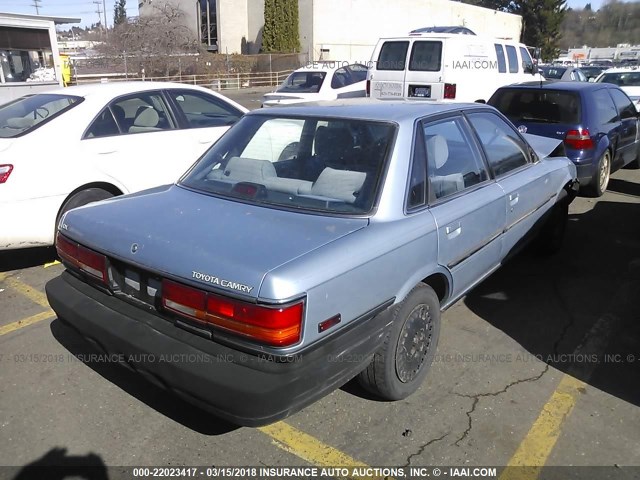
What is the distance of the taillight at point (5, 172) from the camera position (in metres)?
4.39

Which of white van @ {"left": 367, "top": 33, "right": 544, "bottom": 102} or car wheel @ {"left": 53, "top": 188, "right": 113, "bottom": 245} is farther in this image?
white van @ {"left": 367, "top": 33, "right": 544, "bottom": 102}

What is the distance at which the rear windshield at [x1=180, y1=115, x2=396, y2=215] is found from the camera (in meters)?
2.95

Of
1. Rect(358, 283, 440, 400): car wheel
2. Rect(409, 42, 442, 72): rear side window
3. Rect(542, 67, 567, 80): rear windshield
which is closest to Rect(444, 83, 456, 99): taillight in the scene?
Rect(409, 42, 442, 72): rear side window

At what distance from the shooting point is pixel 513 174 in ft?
13.5

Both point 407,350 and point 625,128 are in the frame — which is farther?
point 625,128

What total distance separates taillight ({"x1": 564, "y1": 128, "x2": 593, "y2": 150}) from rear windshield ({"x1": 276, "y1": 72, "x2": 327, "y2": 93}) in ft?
24.0

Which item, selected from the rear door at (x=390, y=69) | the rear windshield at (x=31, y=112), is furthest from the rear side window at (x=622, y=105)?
the rear windshield at (x=31, y=112)

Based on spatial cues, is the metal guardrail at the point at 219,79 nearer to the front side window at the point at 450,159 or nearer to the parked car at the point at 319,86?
the parked car at the point at 319,86

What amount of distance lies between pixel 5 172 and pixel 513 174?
403cm

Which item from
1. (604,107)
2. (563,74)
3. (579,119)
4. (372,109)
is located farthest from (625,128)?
(563,74)

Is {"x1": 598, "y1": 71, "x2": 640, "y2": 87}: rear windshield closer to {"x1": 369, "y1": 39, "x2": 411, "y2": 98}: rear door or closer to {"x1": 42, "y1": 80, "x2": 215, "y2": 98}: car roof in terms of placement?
{"x1": 369, "y1": 39, "x2": 411, "y2": 98}: rear door

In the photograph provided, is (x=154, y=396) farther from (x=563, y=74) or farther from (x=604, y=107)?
(x=563, y=74)

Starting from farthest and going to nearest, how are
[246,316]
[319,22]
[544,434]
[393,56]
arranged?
[319,22], [393,56], [544,434], [246,316]

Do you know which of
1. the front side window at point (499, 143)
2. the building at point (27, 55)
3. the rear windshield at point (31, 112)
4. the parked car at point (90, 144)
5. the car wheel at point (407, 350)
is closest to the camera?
the car wheel at point (407, 350)
